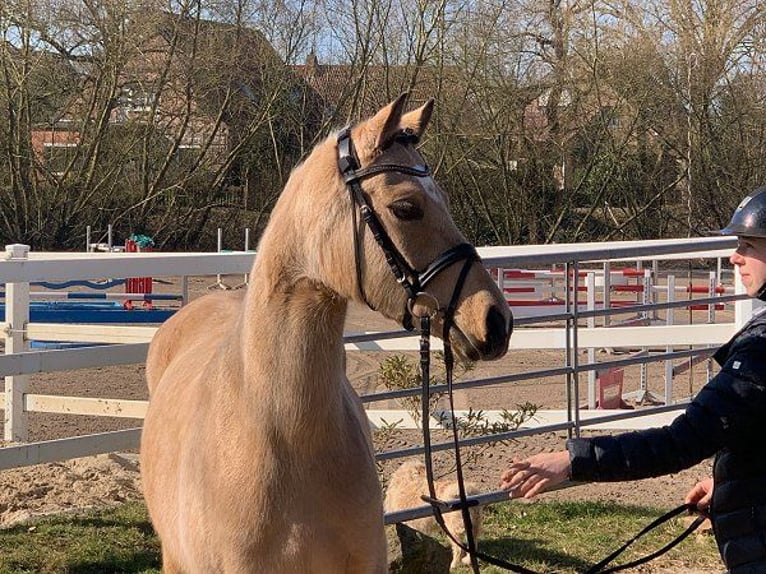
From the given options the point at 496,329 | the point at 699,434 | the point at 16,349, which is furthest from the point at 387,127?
the point at 16,349

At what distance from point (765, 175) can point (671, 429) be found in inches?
→ 912

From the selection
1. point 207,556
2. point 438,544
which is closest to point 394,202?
point 207,556

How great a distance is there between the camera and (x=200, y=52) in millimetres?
24688

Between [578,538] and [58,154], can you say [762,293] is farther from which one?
[58,154]

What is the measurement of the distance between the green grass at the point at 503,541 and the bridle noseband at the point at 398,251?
10.3 feet

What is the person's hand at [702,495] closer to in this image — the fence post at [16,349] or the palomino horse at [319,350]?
the palomino horse at [319,350]

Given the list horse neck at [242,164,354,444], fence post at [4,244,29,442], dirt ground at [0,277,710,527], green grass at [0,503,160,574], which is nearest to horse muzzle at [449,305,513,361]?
horse neck at [242,164,354,444]

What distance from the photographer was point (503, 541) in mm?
6039

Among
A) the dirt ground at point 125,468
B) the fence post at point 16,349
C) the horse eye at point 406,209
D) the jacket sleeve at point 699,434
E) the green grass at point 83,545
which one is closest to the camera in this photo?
the jacket sleeve at point 699,434

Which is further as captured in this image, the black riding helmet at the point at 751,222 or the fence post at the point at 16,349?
the fence post at the point at 16,349

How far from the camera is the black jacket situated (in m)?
2.56

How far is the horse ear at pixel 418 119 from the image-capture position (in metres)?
2.96

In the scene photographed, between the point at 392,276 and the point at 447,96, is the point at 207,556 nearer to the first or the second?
the point at 392,276

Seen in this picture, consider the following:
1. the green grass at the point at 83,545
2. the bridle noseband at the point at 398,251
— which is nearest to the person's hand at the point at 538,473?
the bridle noseband at the point at 398,251
